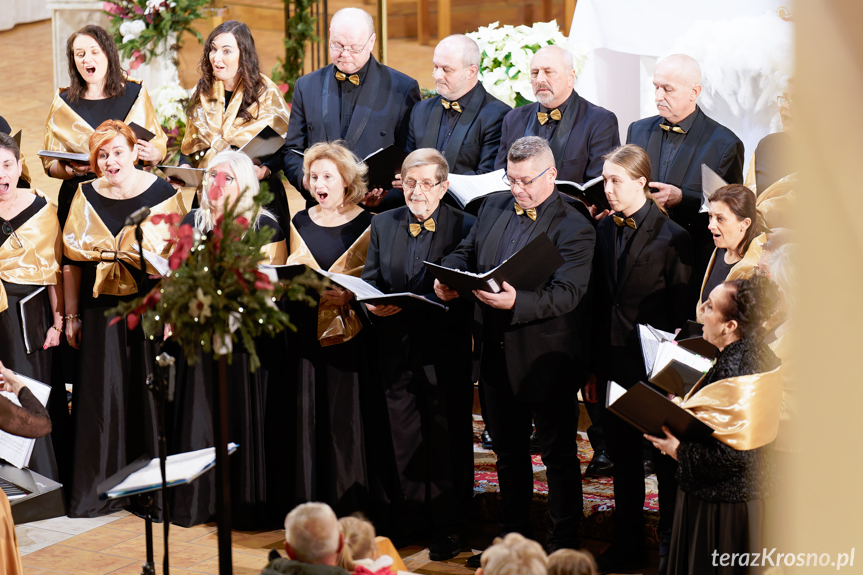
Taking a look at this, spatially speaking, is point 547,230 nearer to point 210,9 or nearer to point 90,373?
point 90,373

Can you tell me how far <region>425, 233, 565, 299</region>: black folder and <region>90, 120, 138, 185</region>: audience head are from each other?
72.4 inches

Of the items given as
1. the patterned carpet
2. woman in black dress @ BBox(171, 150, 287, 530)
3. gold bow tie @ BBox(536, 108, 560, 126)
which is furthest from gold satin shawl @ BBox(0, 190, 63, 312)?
gold bow tie @ BBox(536, 108, 560, 126)

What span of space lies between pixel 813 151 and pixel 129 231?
155 inches

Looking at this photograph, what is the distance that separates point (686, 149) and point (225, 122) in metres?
2.30

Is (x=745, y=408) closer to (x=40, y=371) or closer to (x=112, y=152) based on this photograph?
(x=112, y=152)

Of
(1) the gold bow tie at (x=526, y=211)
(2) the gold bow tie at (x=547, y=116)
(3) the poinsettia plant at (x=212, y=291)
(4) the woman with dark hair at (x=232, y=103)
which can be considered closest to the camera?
(3) the poinsettia plant at (x=212, y=291)

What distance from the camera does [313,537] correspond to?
2109 millimetres

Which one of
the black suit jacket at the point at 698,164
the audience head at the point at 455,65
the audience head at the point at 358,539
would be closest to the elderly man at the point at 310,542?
the audience head at the point at 358,539

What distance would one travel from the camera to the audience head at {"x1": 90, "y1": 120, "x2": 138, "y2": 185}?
420cm

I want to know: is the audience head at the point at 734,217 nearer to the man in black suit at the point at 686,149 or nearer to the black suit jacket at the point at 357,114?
the man in black suit at the point at 686,149

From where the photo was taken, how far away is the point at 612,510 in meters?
3.85

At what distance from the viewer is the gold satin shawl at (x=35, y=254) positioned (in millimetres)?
4227

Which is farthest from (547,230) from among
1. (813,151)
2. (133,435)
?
(813,151)

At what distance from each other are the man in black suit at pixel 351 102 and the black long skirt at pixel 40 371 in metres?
1.42
